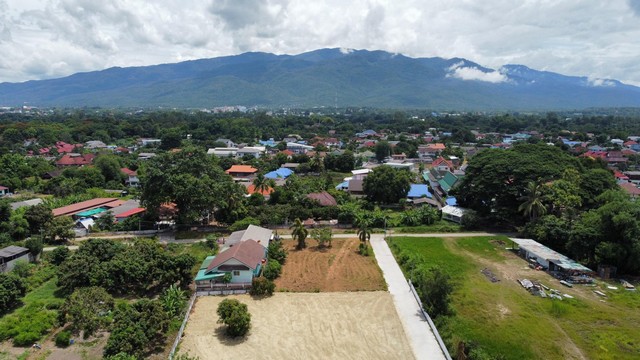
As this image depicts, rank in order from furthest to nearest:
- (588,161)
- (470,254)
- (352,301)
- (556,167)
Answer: (588,161)
(556,167)
(470,254)
(352,301)

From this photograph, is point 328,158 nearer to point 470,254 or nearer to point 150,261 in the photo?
point 470,254

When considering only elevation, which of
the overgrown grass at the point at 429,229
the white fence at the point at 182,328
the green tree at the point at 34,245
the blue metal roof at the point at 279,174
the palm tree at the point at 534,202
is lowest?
the overgrown grass at the point at 429,229

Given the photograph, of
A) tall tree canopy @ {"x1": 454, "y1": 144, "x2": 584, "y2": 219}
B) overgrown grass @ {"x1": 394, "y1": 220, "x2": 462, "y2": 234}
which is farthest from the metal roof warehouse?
overgrown grass @ {"x1": 394, "y1": 220, "x2": 462, "y2": 234}

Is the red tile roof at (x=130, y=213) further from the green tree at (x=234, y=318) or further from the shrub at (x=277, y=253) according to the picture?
the green tree at (x=234, y=318)

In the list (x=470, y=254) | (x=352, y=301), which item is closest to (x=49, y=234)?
(x=352, y=301)

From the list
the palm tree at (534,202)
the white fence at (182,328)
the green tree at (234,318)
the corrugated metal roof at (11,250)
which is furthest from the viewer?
the palm tree at (534,202)

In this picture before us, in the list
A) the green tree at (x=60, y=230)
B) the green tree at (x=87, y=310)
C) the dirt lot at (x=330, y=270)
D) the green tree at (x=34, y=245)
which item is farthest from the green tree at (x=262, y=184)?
the green tree at (x=87, y=310)

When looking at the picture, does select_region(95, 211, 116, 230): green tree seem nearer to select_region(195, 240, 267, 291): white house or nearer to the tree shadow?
select_region(195, 240, 267, 291): white house

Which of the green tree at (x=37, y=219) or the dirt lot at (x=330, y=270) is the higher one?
the green tree at (x=37, y=219)
